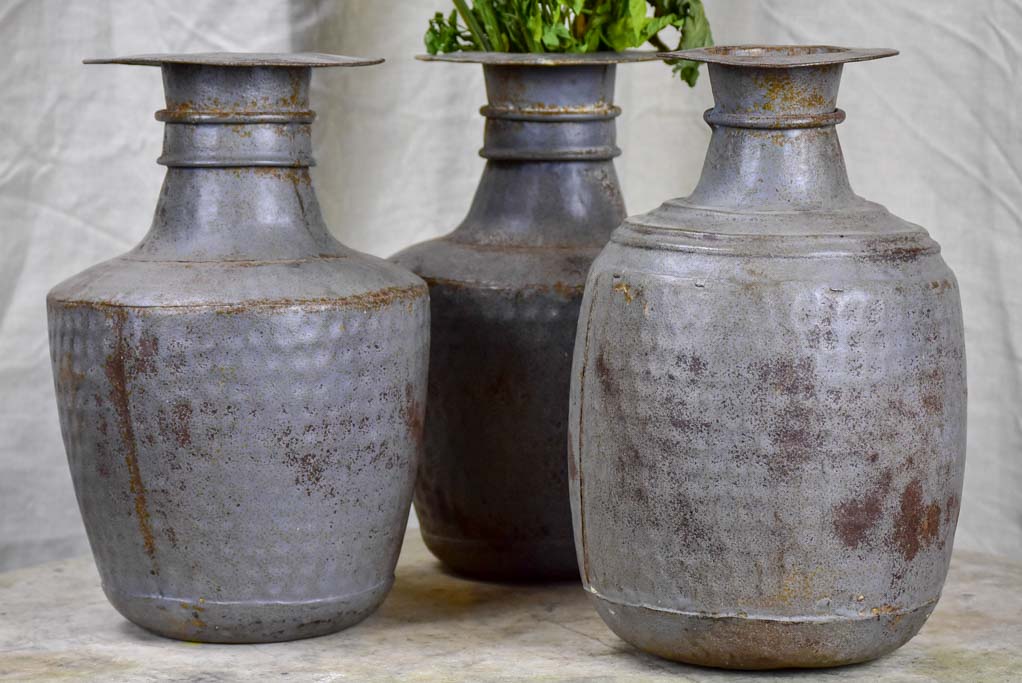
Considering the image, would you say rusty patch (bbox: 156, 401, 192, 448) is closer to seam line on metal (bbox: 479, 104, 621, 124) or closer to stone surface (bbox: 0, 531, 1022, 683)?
stone surface (bbox: 0, 531, 1022, 683)

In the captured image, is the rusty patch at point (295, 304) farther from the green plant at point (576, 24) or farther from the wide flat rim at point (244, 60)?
the green plant at point (576, 24)

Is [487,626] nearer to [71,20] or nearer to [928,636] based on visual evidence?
[928,636]

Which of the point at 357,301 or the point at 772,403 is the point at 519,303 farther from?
the point at 772,403

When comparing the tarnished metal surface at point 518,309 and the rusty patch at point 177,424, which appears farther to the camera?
the tarnished metal surface at point 518,309

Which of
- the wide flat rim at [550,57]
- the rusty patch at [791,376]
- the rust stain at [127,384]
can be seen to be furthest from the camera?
the wide flat rim at [550,57]

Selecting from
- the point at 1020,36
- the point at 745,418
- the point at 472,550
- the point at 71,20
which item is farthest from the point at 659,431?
the point at 71,20

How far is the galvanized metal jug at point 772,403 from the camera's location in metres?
1.22

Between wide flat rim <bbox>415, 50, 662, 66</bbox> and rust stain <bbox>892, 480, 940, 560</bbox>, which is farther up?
wide flat rim <bbox>415, 50, 662, 66</bbox>

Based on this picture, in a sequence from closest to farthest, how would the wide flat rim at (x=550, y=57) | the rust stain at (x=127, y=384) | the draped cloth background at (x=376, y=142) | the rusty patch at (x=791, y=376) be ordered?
1. the rusty patch at (x=791, y=376)
2. the rust stain at (x=127, y=384)
3. the wide flat rim at (x=550, y=57)
4. the draped cloth background at (x=376, y=142)

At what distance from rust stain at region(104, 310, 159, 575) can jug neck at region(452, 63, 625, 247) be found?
0.37 m

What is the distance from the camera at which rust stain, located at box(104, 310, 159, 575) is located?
1313 mm

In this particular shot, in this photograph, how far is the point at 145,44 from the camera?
78.7 inches

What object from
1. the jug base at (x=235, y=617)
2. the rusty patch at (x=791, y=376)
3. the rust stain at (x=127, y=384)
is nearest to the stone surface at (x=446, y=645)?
the jug base at (x=235, y=617)

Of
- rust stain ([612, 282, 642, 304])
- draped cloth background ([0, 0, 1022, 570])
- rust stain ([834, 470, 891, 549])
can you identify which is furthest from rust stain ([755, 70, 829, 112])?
draped cloth background ([0, 0, 1022, 570])
